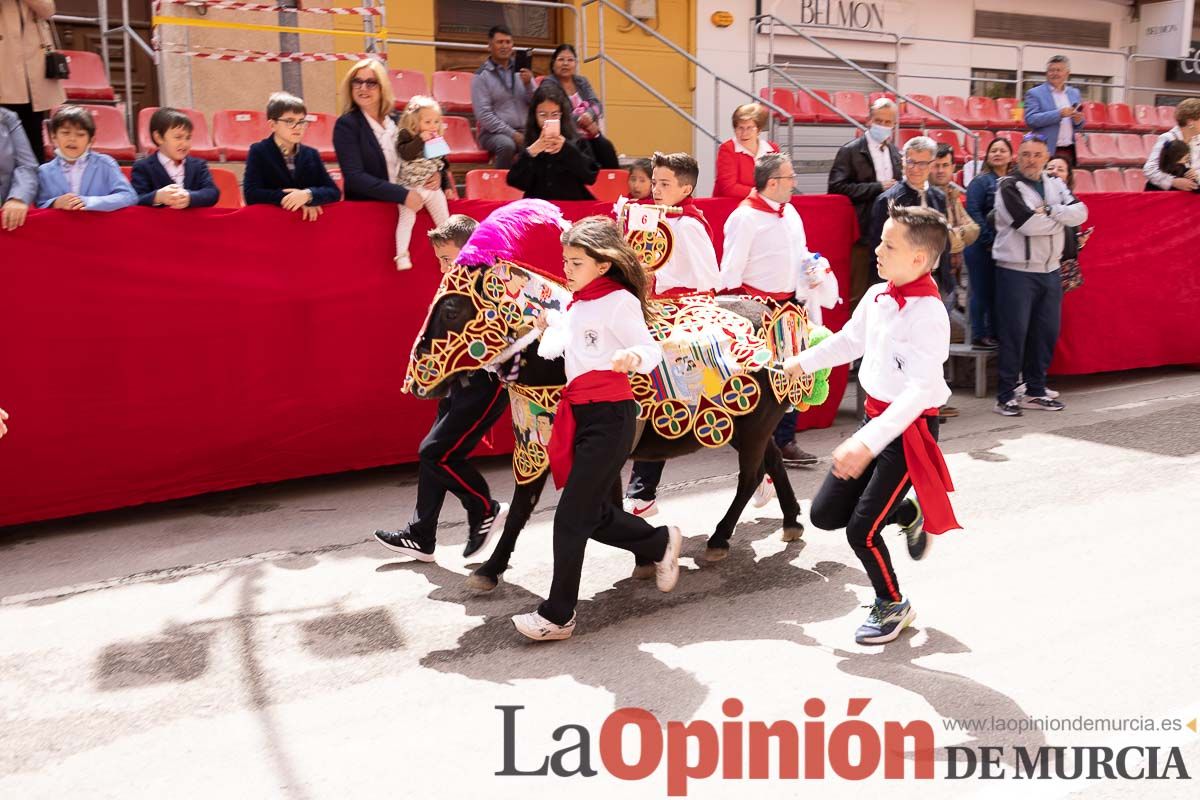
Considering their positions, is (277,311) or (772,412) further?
(277,311)

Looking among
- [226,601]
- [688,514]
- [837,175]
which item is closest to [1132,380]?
[837,175]

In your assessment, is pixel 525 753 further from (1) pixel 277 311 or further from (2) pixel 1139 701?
(1) pixel 277 311

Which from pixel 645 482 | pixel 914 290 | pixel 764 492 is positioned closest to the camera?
pixel 914 290

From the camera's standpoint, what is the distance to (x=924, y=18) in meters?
17.0

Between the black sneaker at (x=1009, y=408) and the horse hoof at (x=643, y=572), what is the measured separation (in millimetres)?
4876

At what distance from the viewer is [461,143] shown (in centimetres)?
1062

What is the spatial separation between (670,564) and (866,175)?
17.2 ft

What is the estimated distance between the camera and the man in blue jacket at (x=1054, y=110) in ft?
42.9

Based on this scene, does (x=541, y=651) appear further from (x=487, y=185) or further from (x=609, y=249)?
(x=487, y=185)

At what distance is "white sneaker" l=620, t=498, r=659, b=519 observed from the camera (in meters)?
6.45

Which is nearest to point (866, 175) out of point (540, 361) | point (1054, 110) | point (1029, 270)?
point (1029, 270)

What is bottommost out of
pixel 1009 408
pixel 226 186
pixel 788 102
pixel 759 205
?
pixel 1009 408

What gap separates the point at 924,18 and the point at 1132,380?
27.2 ft

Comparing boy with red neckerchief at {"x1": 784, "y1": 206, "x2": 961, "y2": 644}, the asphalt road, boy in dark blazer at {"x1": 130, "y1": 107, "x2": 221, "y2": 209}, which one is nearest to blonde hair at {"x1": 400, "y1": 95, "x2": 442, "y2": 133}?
boy in dark blazer at {"x1": 130, "y1": 107, "x2": 221, "y2": 209}
